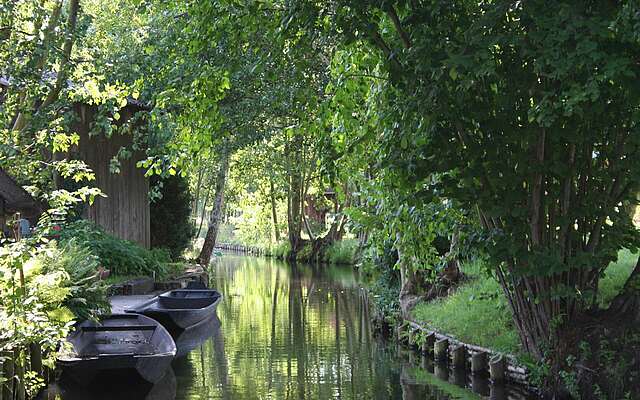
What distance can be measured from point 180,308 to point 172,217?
968 centimetres

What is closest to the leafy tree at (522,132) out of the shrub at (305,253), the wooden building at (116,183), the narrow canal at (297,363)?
the narrow canal at (297,363)

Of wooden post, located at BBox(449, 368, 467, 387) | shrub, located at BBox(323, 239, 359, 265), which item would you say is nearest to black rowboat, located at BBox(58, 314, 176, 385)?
wooden post, located at BBox(449, 368, 467, 387)

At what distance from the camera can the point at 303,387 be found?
12.5 m

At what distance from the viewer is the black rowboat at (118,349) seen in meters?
11.7

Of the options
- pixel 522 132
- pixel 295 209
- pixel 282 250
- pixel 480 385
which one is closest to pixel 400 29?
pixel 522 132

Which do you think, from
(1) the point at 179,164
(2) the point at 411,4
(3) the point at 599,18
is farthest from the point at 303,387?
(3) the point at 599,18

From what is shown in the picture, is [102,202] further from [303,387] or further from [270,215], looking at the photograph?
[270,215]

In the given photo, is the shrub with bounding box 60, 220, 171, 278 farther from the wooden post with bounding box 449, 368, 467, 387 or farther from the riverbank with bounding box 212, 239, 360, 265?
the riverbank with bounding box 212, 239, 360, 265

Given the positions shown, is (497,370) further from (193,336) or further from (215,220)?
(215,220)

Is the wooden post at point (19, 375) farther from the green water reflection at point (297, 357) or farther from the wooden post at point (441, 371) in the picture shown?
the wooden post at point (441, 371)

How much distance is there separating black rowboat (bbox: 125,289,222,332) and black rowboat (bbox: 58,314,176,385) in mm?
2615

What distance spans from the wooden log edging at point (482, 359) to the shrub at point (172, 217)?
49.2ft

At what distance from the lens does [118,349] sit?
41.8 feet

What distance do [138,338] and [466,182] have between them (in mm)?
6153
